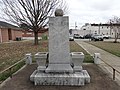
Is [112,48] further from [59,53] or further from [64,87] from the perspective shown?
[64,87]

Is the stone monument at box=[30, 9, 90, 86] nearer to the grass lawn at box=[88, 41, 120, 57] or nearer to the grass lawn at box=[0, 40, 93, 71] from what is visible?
the grass lawn at box=[0, 40, 93, 71]

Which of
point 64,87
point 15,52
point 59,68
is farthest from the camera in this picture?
point 15,52

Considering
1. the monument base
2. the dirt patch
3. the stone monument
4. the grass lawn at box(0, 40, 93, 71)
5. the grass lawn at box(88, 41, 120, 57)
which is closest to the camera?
the dirt patch

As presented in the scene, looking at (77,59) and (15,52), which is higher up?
(77,59)

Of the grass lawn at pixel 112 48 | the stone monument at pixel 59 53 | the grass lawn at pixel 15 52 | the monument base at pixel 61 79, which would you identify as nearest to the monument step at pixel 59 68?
the stone monument at pixel 59 53

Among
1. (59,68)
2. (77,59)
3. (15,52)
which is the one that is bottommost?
(15,52)

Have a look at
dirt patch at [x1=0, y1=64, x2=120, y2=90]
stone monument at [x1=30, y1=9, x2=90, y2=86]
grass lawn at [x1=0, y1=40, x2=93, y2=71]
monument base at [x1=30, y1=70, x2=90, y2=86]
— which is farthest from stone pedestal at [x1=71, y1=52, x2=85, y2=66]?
grass lawn at [x1=0, y1=40, x2=93, y2=71]

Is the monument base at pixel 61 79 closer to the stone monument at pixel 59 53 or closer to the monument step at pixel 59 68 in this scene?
the stone monument at pixel 59 53

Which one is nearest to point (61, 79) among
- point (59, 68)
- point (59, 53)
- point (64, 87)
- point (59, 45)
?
point (64, 87)

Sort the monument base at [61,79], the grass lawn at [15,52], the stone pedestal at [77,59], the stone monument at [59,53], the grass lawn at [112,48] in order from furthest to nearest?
the grass lawn at [112,48] → the grass lawn at [15,52] → the stone pedestal at [77,59] → the stone monument at [59,53] → the monument base at [61,79]

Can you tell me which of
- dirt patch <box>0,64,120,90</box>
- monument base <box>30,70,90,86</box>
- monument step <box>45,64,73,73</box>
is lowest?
dirt patch <box>0,64,120,90</box>

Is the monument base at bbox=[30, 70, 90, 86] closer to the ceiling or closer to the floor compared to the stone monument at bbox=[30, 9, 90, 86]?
closer to the floor

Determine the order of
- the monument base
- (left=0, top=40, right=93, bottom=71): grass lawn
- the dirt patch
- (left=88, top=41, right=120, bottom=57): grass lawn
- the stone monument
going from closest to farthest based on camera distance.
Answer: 1. the dirt patch
2. the monument base
3. the stone monument
4. (left=0, top=40, right=93, bottom=71): grass lawn
5. (left=88, top=41, right=120, bottom=57): grass lawn

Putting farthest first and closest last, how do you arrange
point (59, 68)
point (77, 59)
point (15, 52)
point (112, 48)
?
1. point (112, 48)
2. point (15, 52)
3. point (77, 59)
4. point (59, 68)
